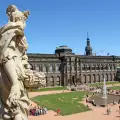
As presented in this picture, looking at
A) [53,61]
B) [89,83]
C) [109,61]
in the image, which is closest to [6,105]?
[53,61]

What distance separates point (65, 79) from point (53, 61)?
6625 millimetres

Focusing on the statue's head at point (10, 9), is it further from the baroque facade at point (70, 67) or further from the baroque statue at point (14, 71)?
the baroque facade at point (70, 67)

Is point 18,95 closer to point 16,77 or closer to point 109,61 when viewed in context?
→ point 16,77

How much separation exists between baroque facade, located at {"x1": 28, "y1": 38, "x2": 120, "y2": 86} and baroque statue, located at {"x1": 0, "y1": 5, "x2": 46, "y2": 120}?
217ft

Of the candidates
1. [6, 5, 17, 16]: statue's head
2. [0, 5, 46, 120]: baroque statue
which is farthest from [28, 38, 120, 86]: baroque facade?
[0, 5, 46, 120]: baroque statue

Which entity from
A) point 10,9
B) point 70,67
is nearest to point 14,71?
point 10,9

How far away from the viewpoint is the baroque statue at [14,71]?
13.9 ft

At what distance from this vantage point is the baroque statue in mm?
4233

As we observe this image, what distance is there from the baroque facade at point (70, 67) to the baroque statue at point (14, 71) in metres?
66.1

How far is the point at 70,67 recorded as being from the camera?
7806 centimetres

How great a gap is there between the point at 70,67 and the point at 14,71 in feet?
242

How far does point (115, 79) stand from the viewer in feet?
304

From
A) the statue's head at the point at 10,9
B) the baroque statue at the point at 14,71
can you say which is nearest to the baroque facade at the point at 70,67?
the statue's head at the point at 10,9

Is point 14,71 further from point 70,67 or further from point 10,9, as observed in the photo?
point 70,67
